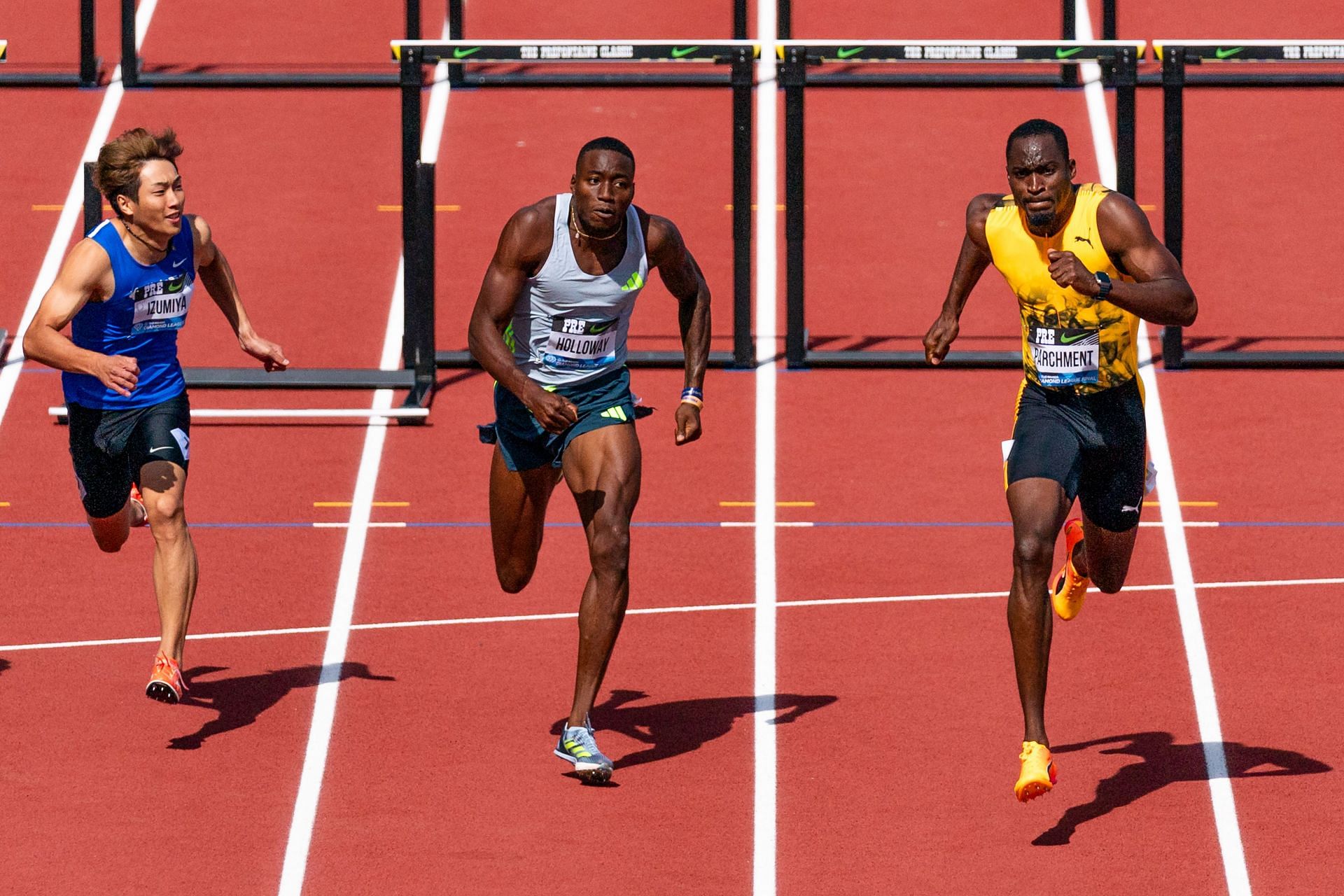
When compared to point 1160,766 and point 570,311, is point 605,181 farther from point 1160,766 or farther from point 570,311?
point 1160,766

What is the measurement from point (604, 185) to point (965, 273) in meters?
1.38

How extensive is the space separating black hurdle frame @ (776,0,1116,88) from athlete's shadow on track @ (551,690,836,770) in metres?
7.83

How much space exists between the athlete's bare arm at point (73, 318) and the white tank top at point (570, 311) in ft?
4.67

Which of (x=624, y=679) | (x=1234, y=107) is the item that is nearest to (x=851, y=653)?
(x=624, y=679)

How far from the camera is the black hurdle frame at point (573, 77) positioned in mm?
18234

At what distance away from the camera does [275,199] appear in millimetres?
16812

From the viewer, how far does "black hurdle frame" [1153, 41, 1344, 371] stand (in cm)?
1400

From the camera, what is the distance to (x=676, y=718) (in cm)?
1023

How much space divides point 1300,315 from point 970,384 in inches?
87.7

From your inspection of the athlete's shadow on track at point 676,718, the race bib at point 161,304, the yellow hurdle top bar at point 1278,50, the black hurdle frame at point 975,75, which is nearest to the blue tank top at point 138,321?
the race bib at point 161,304

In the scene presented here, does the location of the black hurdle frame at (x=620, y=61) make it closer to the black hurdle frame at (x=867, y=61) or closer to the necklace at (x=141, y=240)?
the black hurdle frame at (x=867, y=61)

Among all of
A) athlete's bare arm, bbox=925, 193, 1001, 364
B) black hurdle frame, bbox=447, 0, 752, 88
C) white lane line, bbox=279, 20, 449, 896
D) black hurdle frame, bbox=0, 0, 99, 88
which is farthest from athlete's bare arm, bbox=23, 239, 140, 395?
black hurdle frame, bbox=0, 0, 99, 88

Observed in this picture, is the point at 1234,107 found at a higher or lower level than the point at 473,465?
higher

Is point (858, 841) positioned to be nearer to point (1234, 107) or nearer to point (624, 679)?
point (624, 679)
